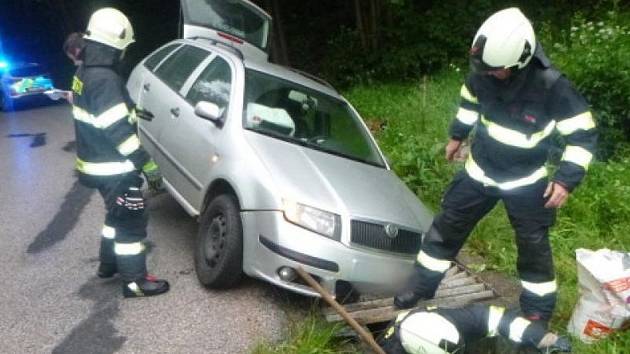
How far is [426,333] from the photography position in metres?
3.49

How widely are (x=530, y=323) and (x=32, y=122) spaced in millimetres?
9707

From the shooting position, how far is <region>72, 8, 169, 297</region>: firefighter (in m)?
4.22

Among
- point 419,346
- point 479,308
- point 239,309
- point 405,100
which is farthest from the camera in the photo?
point 405,100

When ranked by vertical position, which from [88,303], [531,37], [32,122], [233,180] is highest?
[531,37]

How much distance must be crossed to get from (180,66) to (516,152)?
135 inches

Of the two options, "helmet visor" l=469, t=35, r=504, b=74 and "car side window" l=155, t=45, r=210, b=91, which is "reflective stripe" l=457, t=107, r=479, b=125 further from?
"car side window" l=155, t=45, r=210, b=91

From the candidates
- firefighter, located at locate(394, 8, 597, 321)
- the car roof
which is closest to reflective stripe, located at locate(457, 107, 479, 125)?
firefighter, located at locate(394, 8, 597, 321)

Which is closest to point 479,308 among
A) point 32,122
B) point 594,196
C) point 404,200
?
point 404,200

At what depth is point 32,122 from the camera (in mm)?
11203

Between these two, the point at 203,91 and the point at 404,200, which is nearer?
the point at 404,200

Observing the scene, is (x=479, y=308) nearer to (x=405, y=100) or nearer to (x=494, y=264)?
(x=494, y=264)

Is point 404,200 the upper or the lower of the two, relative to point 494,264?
upper

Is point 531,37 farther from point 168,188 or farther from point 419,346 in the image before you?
point 168,188

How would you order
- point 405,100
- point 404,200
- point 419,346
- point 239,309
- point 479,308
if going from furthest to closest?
1. point 405,100
2. point 404,200
3. point 239,309
4. point 479,308
5. point 419,346
